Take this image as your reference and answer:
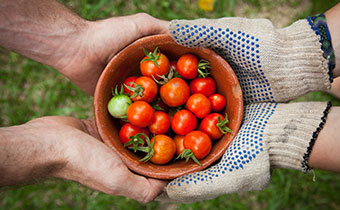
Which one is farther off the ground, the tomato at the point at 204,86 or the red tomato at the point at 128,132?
the tomato at the point at 204,86

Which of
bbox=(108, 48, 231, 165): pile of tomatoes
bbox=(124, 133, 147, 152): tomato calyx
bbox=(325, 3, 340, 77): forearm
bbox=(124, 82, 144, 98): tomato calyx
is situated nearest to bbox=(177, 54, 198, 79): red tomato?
bbox=(108, 48, 231, 165): pile of tomatoes

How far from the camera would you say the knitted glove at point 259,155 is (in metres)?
1.88

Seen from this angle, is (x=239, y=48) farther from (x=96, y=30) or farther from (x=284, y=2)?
(x=284, y=2)

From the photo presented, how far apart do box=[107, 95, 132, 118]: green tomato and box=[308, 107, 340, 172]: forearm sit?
4.25ft

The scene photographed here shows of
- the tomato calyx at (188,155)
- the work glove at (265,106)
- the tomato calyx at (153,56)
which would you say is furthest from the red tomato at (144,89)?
the tomato calyx at (188,155)

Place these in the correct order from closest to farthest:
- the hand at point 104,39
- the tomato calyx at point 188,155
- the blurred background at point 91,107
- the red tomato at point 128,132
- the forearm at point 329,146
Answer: the forearm at point 329,146 → the tomato calyx at point 188,155 → the red tomato at point 128,132 → the hand at point 104,39 → the blurred background at point 91,107

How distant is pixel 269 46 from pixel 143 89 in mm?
911

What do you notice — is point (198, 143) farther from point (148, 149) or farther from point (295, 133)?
point (295, 133)

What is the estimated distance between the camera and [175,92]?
2018 mm

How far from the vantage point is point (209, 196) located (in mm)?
1959

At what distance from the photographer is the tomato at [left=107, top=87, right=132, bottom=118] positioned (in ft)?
6.73

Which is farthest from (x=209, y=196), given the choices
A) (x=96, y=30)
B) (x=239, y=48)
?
(x=96, y=30)

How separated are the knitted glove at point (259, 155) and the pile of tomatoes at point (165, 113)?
0.49 ft

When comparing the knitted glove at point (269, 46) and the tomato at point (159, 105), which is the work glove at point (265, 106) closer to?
the knitted glove at point (269, 46)
